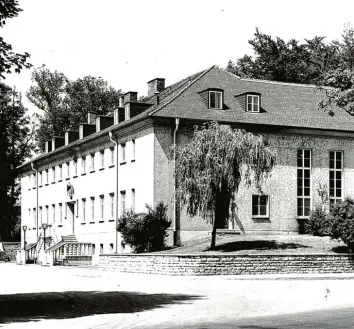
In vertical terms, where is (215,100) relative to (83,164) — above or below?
above

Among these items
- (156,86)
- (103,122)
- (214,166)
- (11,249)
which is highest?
(156,86)

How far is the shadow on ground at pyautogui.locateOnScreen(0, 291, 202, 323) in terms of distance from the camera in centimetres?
1522

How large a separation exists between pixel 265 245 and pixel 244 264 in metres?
5.00

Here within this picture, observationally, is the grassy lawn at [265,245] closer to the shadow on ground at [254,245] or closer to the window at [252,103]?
the shadow on ground at [254,245]

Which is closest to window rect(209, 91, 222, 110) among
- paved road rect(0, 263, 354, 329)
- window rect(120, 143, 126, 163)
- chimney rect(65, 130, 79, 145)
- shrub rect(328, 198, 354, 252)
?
window rect(120, 143, 126, 163)

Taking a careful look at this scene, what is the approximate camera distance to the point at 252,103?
135 feet

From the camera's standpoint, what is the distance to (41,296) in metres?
20.0

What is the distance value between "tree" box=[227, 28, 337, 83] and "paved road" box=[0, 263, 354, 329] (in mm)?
35370

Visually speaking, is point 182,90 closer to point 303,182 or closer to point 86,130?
point 303,182

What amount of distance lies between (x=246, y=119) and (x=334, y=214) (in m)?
10.6

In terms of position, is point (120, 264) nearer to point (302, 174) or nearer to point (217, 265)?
point (217, 265)

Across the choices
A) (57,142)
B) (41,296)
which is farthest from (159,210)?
(57,142)

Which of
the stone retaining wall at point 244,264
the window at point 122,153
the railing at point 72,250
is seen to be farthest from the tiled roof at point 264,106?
the railing at point 72,250

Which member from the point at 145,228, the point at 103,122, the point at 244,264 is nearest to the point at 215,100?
the point at 145,228
